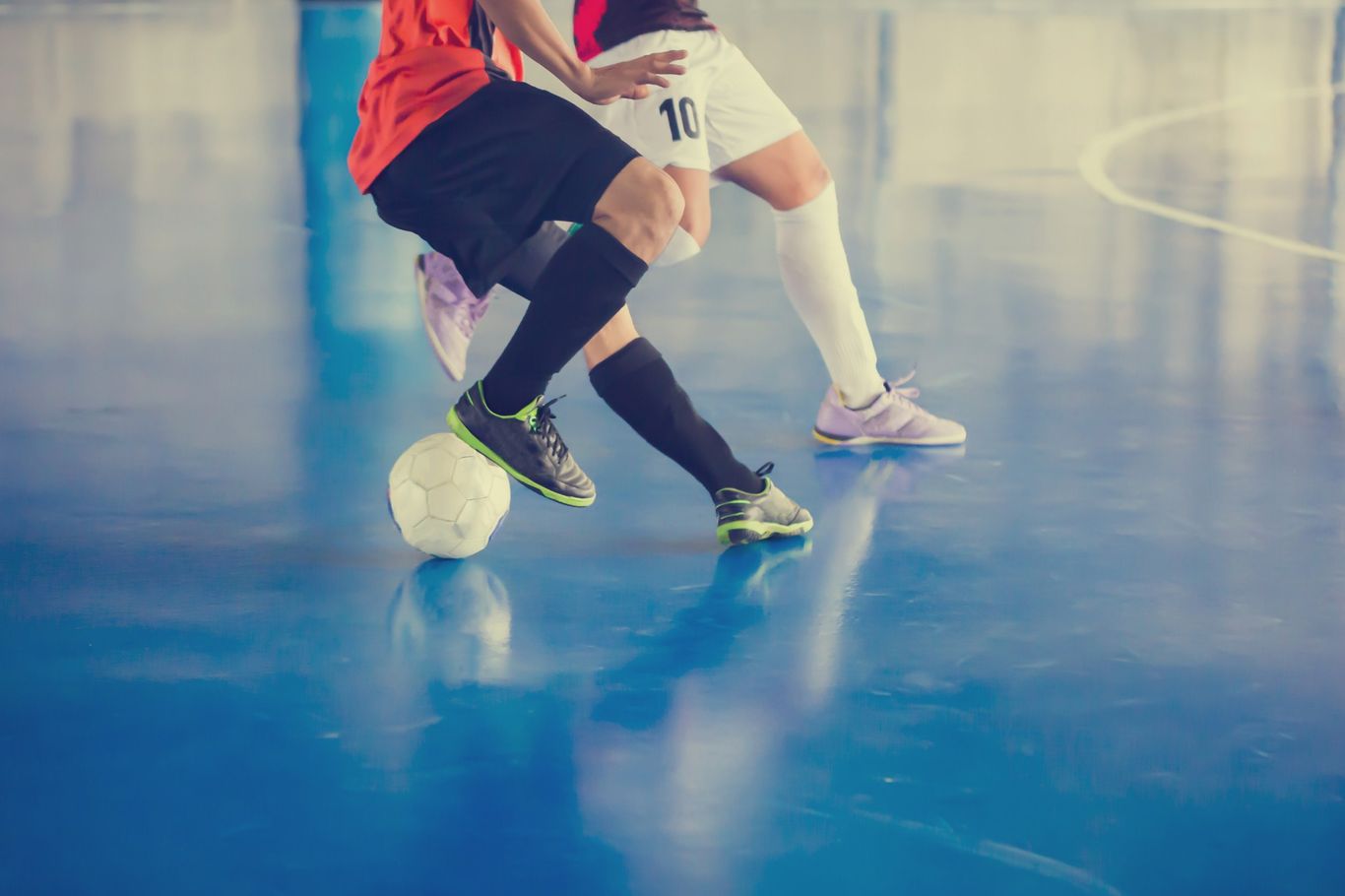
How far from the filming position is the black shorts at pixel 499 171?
3.14 meters

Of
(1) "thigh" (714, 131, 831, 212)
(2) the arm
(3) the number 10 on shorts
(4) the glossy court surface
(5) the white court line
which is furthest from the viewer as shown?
(5) the white court line

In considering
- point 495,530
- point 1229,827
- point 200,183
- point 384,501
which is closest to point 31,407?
point 384,501

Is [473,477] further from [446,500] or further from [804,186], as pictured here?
[804,186]

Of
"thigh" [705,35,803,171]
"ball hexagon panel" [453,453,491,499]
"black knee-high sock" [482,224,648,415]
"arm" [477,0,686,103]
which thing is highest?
"arm" [477,0,686,103]

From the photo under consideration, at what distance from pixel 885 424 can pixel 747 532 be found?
864mm

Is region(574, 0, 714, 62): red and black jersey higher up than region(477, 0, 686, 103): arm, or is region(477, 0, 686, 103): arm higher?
region(574, 0, 714, 62): red and black jersey

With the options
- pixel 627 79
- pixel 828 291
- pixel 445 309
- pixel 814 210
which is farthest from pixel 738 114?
pixel 445 309

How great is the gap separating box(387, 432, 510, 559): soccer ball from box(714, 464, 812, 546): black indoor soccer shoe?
0.42 m

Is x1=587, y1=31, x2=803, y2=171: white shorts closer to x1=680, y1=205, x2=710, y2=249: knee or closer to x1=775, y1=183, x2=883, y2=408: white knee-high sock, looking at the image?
x1=680, y1=205, x2=710, y2=249: knee

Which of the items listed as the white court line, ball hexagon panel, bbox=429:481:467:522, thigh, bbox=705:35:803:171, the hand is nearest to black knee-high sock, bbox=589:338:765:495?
ball hexagon panel, bbox=429:481:467:522

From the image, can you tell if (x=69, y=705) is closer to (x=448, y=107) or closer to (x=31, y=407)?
(x=448, y=107)

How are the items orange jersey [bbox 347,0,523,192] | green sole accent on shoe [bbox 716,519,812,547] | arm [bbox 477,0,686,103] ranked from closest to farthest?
arm [bbox 477,0,686,103]
orange jersey [bbox 347,0,523,192]
green sole accent on shoe [bbox 716,519,812,547]

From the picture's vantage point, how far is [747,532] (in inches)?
132

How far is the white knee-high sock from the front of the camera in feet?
13.3
